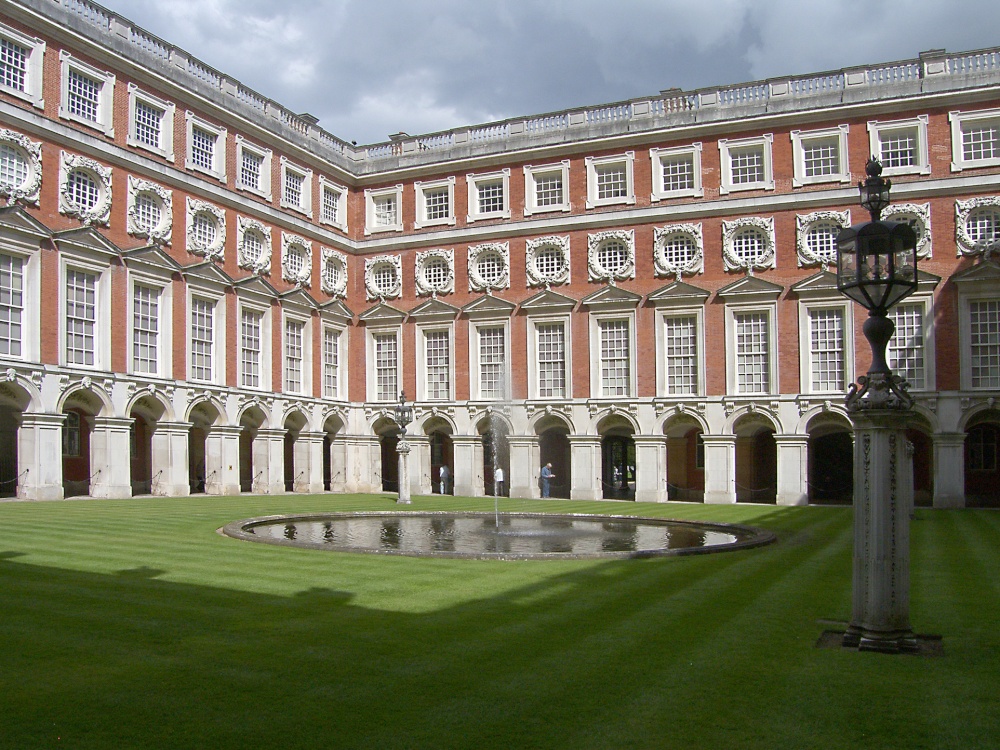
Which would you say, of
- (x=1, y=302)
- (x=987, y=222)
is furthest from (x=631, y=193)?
(x=1, y=302)

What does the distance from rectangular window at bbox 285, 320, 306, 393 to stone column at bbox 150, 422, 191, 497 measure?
279 inches

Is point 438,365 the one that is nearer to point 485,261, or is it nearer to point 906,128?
point 485,261

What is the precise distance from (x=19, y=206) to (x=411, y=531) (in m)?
17.7

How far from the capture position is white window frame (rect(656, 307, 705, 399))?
39.7 metres

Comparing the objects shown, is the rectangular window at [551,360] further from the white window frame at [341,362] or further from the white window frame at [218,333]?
the white window frame at [218,333]

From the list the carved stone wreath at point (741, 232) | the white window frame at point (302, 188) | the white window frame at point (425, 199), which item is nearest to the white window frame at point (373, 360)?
the white window frame at point (425, 199)

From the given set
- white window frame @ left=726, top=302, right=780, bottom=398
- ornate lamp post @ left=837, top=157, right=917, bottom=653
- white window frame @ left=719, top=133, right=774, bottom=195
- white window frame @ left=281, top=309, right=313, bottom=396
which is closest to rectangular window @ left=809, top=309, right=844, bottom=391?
white window frame @ left=726, top=302, right=780, bottom=398

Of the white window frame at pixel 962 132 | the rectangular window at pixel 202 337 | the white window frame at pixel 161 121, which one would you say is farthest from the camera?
the rectangular window at pixel 202 337

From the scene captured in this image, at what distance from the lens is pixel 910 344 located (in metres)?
36.7

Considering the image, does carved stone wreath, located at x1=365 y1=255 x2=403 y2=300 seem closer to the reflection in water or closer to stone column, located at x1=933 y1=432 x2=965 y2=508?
the reflection in water

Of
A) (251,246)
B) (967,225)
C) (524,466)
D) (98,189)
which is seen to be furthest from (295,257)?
(967,225)

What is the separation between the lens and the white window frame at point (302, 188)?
42.4 meters

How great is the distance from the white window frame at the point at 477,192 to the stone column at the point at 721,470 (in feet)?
46.4

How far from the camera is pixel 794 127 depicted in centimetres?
3875
